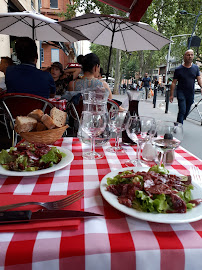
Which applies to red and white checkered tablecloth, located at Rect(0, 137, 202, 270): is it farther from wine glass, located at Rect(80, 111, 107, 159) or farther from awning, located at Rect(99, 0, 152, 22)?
awning, located at Rect(99, 0, 152, 22)

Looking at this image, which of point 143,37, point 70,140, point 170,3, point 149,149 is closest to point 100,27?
point 143,37

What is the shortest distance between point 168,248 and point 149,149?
0.76m

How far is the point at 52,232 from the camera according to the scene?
0.67 m

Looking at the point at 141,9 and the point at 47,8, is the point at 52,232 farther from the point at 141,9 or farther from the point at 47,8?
the point at 47,8

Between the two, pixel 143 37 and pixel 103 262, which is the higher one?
pixel 143 37

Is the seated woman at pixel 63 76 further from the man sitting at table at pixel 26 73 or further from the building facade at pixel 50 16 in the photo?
the building facade at pixel 50 16

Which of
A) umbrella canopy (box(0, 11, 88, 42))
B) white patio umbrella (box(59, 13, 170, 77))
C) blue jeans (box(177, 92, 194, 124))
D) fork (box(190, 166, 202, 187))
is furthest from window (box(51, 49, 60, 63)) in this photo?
fork (box(190, 166, 202, 187))

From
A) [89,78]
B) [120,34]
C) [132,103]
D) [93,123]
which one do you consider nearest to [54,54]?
[120,34]

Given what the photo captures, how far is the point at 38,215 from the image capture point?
0.69 m

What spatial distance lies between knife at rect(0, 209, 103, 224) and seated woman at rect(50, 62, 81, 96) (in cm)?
474

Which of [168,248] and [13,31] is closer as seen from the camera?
[168,248]

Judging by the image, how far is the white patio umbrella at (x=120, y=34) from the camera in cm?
484

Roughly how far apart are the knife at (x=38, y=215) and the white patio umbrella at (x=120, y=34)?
180 inches

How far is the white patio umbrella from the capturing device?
4844mm
